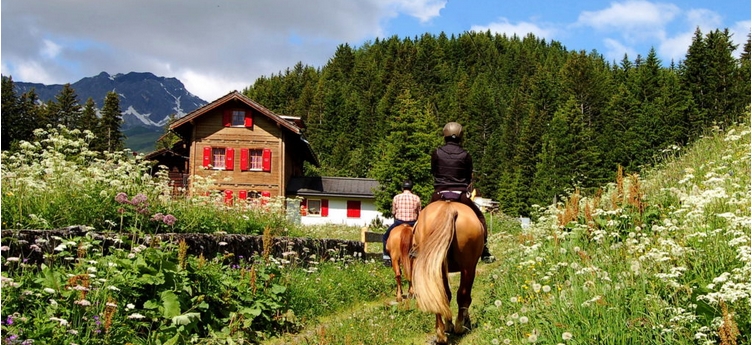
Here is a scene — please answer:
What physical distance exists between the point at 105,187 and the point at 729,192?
8573 mm

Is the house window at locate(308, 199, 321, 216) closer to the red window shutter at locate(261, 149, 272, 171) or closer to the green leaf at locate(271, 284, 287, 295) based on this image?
the red window shutter at locate(261, 149, 272, 171)

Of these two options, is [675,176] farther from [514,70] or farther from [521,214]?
[514,70]

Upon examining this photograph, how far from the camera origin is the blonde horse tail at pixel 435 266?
6.29m

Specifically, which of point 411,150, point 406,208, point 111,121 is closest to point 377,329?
point 406,208

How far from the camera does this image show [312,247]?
12.3 meters

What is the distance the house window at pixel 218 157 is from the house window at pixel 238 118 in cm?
199

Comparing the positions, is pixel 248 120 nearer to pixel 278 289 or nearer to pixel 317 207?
pixel 317 207

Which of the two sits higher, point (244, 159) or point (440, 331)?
point (244, 159)

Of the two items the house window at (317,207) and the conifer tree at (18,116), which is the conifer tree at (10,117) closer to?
the conifer tree at (18,116)

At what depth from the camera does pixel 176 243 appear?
7.21 metres

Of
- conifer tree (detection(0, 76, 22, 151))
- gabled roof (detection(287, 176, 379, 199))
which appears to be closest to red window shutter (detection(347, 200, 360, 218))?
gabled roof (detection(287, 176, 379, 199))

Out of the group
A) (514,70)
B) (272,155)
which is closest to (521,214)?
(272,155)

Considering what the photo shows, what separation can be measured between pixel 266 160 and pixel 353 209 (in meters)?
10.9

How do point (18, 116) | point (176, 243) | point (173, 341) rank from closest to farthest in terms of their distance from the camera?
1. point (173, 341)
2. point (176, 243)
3. point (18, 116)
